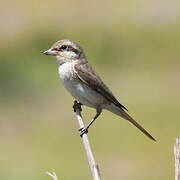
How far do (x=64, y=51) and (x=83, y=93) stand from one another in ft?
1.41

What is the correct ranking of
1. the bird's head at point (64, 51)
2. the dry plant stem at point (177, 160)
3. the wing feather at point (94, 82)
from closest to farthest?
the dry plant stem at point (177, 160)
the bird's head at point (64, 51)
the wing feather at point (94, 82)

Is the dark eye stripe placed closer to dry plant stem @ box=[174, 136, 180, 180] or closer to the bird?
the bird

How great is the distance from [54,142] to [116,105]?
21.2 feet

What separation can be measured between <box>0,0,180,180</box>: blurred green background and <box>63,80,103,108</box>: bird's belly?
407 cm

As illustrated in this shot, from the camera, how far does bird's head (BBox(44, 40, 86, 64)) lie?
8945 mm

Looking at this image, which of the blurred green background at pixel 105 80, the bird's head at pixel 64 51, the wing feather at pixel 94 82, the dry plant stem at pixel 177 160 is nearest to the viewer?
the dry plant stem at pixel 177 160

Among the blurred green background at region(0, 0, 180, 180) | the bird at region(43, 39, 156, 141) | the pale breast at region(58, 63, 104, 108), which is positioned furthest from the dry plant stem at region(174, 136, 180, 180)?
the blurred green background at region(0, 0, 180, 180)

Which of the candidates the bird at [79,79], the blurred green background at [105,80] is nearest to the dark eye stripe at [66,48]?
the bird at [79,79]

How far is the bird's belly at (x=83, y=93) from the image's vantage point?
29.5ft

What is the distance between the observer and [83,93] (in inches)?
358

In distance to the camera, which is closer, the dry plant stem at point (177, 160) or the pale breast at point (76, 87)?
the dry plant stem at point (177, 160)

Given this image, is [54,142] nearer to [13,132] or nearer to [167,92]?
[13,132]

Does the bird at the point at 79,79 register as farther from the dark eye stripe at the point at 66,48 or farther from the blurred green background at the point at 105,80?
the blurred green background at the point at 105,80

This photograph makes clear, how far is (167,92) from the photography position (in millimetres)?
18906
